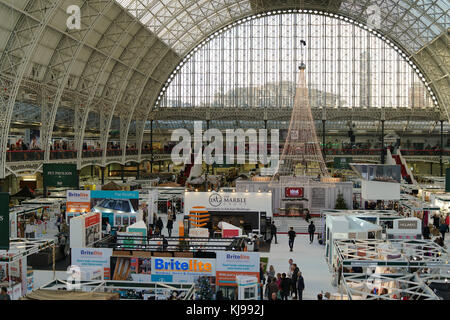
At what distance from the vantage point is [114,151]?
1695 inches

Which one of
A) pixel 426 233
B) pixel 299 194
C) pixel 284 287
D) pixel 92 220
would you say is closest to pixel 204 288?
pixel 284 287

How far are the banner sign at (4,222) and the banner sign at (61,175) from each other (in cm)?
1174

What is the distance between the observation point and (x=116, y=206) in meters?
23.8

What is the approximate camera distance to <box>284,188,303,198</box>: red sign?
31.3 metres

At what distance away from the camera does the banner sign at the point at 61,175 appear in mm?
24688

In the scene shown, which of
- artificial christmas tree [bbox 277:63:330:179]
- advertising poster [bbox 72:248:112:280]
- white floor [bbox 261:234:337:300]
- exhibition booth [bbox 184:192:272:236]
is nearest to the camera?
advertising poster [bbox 72:248:112:280]

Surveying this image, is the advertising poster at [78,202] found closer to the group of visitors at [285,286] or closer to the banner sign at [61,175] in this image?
the banner sign at [61,175]

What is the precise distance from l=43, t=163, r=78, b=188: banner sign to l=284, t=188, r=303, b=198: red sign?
14.2 m

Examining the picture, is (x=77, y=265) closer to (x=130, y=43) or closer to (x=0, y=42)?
(x=0, y=42)

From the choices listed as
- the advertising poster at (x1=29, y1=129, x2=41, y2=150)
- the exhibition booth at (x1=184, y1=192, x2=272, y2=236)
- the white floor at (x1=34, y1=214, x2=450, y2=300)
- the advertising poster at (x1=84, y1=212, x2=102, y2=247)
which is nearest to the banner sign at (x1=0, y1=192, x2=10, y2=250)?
the white floor at (x1=34, y1=214, x2=450, y2=300)

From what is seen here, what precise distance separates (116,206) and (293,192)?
1296 centimetres

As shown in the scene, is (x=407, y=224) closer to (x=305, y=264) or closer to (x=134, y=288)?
(x=305, y=264)

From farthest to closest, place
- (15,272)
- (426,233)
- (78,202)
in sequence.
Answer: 1. (78,202)
2. (426,233)
3. (15,272)

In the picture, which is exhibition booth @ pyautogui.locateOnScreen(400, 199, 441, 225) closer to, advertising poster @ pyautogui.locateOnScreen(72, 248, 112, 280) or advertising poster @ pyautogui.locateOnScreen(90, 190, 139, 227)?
advertising poster @ pyautogui.locateOnScreen(90, 190, 139, 227)
